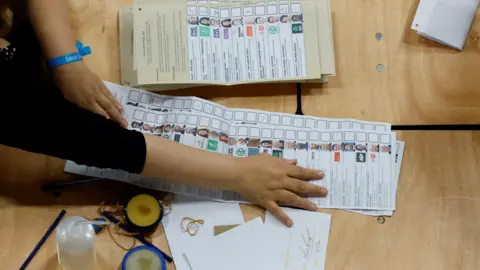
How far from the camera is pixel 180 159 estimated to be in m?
0.92

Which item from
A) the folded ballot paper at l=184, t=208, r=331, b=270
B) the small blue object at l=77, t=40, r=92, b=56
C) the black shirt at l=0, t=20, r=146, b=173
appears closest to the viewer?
the black shirt at l=0, t=20, r=146, b=173

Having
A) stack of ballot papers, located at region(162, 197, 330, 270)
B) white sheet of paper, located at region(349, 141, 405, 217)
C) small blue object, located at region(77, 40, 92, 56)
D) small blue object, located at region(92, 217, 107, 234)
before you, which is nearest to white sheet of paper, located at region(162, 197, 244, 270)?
stack of ballot papers, located at region(162, 197, 330, 270)

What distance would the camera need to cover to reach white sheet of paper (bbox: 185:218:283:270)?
0.91 meters

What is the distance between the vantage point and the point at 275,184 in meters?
0.96

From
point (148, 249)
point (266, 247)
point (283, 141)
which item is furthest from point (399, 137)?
point (148, 249)

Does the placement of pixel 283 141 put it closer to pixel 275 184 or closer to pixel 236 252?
pixel 275 184

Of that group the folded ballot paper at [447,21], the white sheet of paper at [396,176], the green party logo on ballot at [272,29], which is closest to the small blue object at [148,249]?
the white sheet of paper at [396,176]

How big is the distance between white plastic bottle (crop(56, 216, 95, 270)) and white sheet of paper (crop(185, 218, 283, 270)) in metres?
0.16

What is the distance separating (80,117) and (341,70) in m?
0.49

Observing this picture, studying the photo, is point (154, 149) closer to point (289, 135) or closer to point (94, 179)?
point (94, 179)

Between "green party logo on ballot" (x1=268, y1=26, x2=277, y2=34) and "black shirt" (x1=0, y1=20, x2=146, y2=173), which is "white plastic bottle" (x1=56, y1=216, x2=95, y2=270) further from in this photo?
"green party logo on ballot" (x1=268, y1=26, x2=277, y2=34)

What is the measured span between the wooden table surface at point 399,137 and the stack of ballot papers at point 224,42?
1.2 inches

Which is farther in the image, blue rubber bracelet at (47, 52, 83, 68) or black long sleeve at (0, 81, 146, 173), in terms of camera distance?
blue rubber bracelet at (47, 52, 83, 68)
